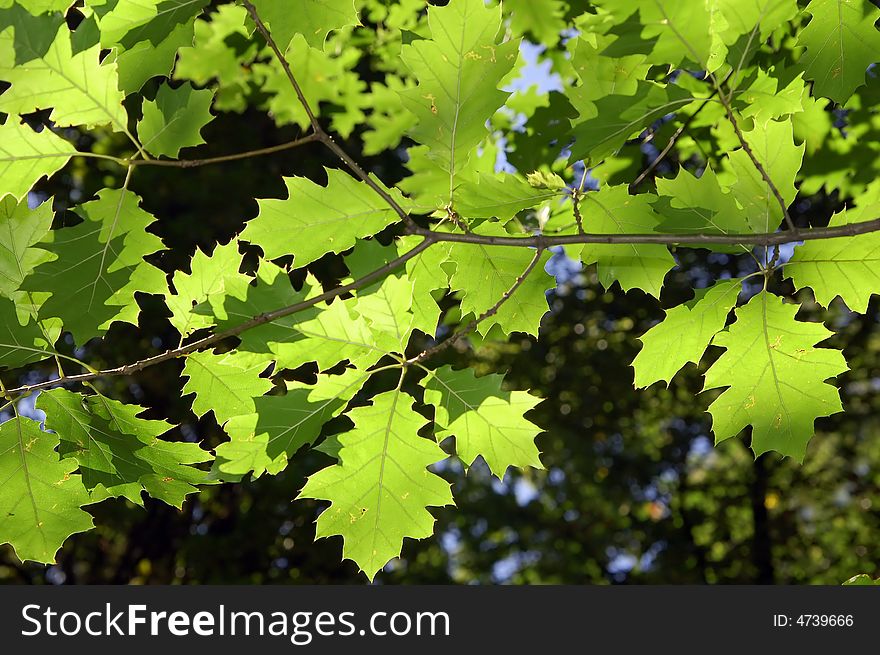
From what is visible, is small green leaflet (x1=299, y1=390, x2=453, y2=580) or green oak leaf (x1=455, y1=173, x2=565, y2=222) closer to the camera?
green oak leaf (x1=455, y1=173, x2=565, y2=222)

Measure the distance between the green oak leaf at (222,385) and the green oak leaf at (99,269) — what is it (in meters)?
0.17

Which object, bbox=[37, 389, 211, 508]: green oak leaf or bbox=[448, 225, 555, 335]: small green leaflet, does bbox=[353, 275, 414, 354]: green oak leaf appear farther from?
bbox=[37, 389, 211, 508]: green oak leaf

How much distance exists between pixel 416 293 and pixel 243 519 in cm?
572

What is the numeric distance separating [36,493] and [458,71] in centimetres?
113

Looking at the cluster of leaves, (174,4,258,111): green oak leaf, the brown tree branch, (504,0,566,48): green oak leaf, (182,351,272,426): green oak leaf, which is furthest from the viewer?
(174,4,258,111): green oak leaf

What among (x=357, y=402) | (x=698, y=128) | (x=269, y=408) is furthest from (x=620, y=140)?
(x=357, y=402)

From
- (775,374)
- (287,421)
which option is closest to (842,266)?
(775,374)

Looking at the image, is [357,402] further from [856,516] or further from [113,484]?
[856,516]

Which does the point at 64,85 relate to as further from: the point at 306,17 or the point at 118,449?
the point at 118,449

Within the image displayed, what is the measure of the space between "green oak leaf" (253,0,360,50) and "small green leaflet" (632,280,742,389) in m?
0.81

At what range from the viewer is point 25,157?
146cm

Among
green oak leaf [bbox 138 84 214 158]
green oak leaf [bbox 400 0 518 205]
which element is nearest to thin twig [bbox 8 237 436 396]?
green oak leaf [bbox 400 0 518 205]

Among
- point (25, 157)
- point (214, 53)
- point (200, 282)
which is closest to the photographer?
point (25, 157)

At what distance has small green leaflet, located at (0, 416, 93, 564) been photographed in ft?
4.93
